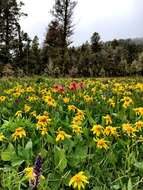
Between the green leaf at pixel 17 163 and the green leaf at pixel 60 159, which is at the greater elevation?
the green leaf at pixel 60 159

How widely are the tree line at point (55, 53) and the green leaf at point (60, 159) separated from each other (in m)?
20.0

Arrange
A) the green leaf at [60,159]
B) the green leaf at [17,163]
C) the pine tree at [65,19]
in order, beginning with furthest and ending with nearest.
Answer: the pine tree at [65,19]
the green leaf at [17,163]
the green leaf at [60,159]

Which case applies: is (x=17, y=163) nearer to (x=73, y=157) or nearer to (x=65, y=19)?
(x=73, y=157)

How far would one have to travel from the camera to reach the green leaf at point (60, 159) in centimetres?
344

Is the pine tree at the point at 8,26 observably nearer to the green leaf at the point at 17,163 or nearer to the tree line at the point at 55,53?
the tree line at the point at 55,53

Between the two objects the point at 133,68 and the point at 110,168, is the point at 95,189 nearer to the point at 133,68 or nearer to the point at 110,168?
the point at 110,168

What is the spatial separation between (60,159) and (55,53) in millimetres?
50424

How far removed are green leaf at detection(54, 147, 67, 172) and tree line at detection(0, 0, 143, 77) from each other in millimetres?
19957

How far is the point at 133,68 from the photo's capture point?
84500 millimetres

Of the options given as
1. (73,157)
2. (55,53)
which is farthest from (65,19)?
(73,157)

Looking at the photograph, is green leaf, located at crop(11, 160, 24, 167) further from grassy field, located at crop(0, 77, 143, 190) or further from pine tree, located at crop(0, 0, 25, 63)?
pine tree, located at crop(0, 0, 25, 63)

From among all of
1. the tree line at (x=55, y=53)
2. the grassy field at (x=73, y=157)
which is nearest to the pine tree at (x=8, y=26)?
the tree line at (x=55, y=53)

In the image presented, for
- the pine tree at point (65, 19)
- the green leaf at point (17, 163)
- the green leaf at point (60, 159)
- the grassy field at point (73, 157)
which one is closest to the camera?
the grassy field at point (73, 157)

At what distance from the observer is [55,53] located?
53594 millimetres
